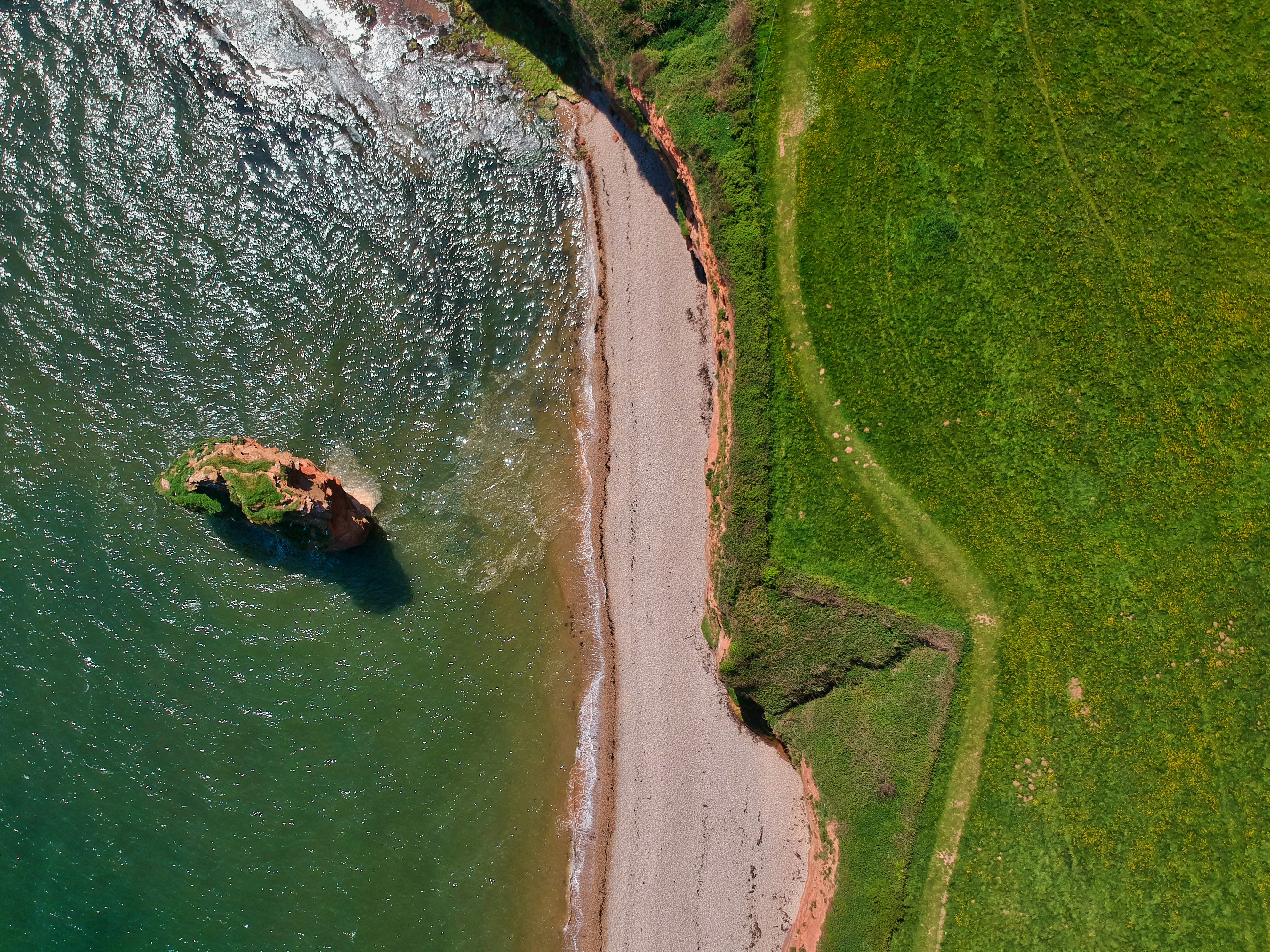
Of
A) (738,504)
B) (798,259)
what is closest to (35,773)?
(738,504)

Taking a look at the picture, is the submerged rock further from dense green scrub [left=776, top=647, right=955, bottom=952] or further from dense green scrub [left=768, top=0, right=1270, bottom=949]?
dense green scrub [left=776, top=647, right=955, bottom=952]

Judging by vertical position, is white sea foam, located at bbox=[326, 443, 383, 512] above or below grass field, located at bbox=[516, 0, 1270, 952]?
above

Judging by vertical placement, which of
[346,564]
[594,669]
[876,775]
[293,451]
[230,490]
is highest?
[230,490]

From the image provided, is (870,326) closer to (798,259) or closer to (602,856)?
(798,259)

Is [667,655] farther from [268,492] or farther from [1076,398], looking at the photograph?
[1076,398]

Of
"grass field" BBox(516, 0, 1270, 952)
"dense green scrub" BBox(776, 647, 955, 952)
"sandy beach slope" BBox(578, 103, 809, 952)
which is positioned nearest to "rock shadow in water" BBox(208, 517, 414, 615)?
"sandy beach slope" BBox(578, 103, 809, 952)

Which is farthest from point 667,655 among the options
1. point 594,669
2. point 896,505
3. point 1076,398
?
point 1076,398
